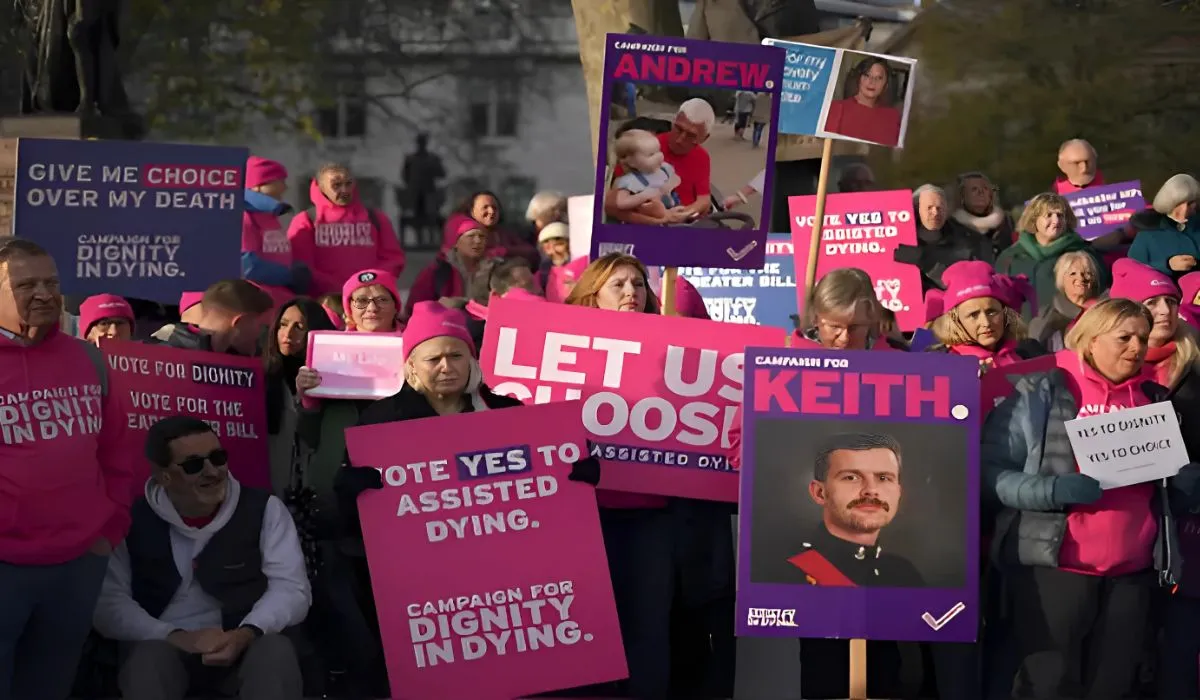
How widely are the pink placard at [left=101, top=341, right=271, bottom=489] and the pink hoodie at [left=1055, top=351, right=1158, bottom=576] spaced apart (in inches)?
114

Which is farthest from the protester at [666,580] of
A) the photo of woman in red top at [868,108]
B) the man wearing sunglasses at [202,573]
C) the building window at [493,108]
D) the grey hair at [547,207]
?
the building window at [493,108]

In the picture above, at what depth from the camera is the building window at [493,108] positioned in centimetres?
5566

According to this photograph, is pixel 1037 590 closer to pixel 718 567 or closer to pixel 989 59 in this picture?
pixel 718 567

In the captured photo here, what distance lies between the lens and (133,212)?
9508 millimetres

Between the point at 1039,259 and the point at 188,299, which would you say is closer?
the point at 188,299

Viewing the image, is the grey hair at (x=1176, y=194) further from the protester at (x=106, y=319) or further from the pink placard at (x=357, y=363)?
the protester at (x=106, y=319)

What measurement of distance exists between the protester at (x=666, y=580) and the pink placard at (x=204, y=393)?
1346 mm

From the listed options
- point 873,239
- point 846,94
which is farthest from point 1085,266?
point 873,239

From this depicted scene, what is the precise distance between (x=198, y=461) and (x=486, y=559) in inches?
40.1

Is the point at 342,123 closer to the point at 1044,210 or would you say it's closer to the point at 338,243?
the point at 338,243

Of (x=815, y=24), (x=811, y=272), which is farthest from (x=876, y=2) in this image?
(x=811, y=272)

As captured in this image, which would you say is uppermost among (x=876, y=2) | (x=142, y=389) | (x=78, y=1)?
(x=876, y=2)

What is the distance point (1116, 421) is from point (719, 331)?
1.46 m

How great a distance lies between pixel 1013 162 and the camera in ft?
99.1
